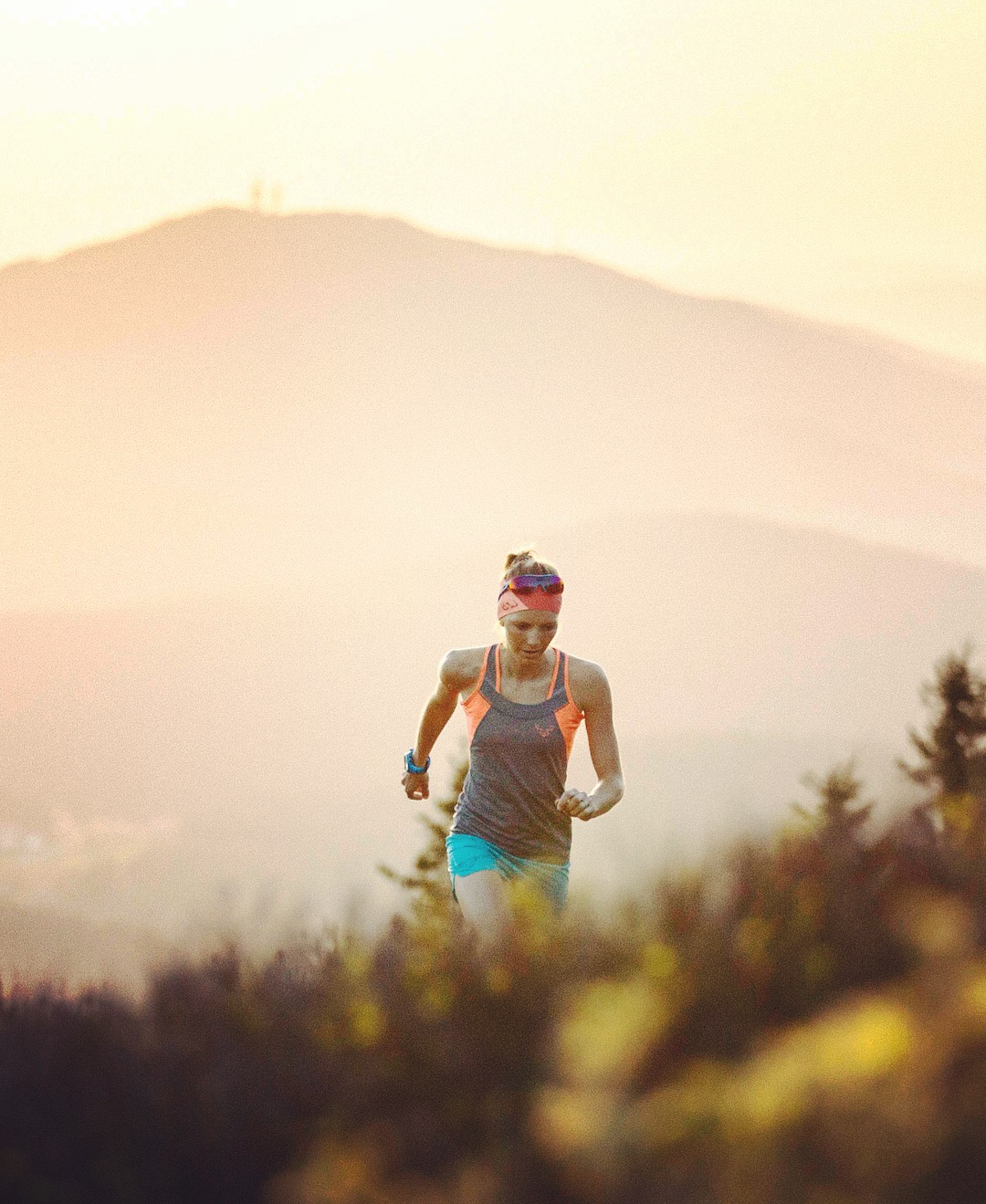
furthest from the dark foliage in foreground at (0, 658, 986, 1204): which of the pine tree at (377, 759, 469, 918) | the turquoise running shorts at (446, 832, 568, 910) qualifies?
the pine tree at (377, 759, 469, 918)

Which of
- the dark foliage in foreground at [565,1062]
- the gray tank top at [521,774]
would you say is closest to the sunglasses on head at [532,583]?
the gray tank top at [521,774]

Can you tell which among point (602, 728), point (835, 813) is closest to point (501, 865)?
point (602, 728)

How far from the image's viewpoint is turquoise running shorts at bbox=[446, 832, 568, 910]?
18.2ft

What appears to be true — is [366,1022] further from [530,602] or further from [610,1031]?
[530,602]

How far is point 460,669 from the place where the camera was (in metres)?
5.88

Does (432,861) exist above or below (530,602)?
above

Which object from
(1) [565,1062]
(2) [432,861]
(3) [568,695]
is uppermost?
(2) [432,861]

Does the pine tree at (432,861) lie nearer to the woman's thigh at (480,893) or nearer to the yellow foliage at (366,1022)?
the woman's thigh at (480,893)

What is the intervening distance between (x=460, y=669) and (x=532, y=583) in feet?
1.70

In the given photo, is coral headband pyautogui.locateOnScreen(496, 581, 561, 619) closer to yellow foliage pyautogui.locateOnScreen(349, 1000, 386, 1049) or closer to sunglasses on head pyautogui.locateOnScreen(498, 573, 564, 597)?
sunglasses on head pyautogui.locateOnScreen(498, 573, 564, 597)

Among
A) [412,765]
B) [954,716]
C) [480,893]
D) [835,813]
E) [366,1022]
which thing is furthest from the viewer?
[954,716]

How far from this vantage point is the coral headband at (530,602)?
5.68 meters

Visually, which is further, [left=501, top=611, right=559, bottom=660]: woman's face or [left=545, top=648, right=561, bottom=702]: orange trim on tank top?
[left=545, top=648, right=561, bottom=702]: orange trim on tank top

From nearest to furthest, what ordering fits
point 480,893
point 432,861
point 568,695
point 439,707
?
1. point 480,893
2. point 568,695
3. point 439,707
4. point 432,861
